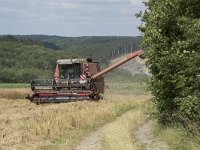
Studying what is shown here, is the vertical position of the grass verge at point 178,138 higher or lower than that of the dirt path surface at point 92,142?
higher

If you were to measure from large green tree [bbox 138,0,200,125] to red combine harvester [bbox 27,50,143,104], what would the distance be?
1475 centimetres

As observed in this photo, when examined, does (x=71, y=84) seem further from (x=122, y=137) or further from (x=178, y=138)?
(x=178, y=138)

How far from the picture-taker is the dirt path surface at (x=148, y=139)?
15069mm

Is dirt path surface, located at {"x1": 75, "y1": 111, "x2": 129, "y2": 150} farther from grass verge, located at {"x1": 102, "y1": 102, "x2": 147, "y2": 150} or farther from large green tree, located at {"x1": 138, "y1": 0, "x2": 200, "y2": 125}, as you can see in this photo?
large green tree, located at {"x1": 138, "y1": 0, "x2": 200, "y2": 125}

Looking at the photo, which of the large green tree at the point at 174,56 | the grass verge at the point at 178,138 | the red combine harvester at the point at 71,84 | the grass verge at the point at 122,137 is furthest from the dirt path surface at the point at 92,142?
the red combine harvester at the point at 71,84

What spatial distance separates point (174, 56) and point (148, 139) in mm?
3583

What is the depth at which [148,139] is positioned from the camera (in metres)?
17.2

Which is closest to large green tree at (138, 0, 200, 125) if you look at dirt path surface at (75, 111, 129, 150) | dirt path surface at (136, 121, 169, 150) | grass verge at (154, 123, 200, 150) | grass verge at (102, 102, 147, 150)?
grass verge at (154, 123, 200, 150)

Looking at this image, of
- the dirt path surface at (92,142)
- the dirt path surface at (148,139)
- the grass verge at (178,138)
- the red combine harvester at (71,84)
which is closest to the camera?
the grass verge at (178,138)

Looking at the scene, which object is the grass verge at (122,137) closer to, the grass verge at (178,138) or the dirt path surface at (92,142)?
the dirt path surface at (92,142)

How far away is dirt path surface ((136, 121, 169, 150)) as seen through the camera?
15.1 meters

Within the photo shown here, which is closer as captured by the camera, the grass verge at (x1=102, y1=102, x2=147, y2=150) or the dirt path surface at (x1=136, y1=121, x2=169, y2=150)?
the grass verge at (x1=102, y1=102, x2=147, y2=150)

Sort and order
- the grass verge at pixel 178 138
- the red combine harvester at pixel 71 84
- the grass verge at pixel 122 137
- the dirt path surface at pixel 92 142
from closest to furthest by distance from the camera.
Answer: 1. the grass verge at pixel 178 138
2. the grass verge at pixel 122 137
3. the dirt path surface at pixel 92 142
4. the red combine harvester at pixel 71 84

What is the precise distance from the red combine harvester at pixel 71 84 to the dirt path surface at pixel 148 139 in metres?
11.7
